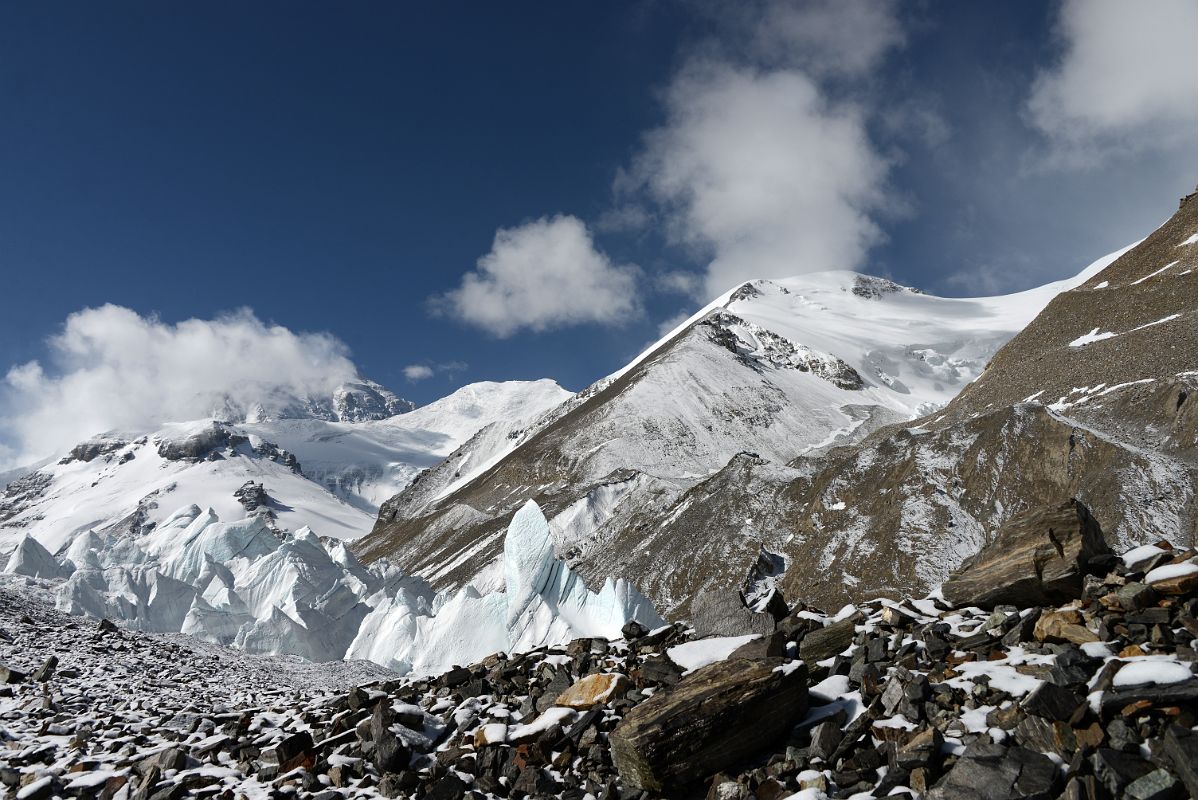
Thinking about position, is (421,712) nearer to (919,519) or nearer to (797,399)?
(919,519)

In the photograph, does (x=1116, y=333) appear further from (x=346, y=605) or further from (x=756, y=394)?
(x=756, y=394)

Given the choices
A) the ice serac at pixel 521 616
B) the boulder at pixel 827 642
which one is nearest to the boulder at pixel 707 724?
the boulder at pixel 827 642

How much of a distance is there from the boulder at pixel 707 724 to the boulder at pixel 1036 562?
3.92 meters

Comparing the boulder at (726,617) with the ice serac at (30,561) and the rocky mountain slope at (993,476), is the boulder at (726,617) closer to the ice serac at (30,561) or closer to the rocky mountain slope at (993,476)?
the rocky mountain slope at (993,476)

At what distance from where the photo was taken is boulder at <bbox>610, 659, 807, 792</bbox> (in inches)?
305

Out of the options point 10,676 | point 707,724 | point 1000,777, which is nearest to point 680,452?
point 10,676

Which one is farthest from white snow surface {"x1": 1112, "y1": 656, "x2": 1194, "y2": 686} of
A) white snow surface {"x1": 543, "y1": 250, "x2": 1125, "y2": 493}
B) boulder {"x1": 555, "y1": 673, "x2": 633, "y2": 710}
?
white snow surface {"x1": 543, "y1": 250, "x2": 1125, "y2": 493}

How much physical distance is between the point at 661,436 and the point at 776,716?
107727mm

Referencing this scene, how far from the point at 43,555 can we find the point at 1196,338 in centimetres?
8057

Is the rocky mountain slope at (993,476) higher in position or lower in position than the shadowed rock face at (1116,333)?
lower

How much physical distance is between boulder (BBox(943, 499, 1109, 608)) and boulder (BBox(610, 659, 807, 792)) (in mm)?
3922

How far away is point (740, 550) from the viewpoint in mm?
52312

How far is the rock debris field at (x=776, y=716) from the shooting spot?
22.1ft

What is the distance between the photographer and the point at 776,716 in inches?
323
